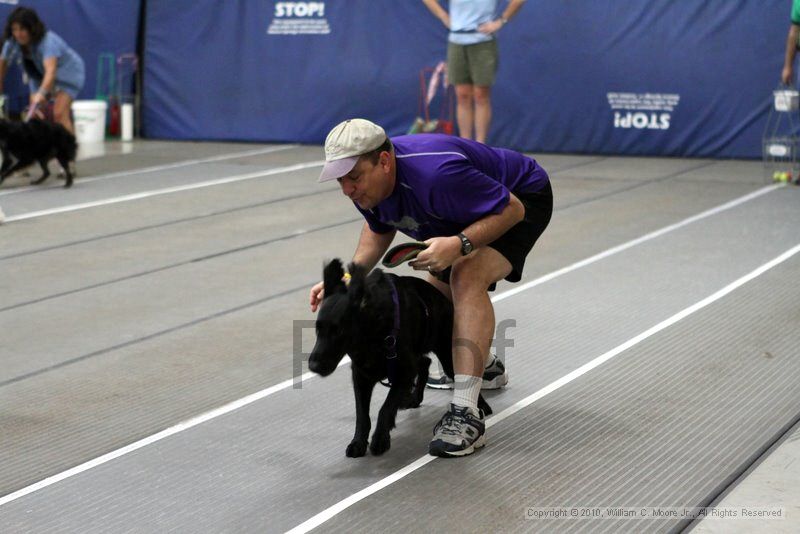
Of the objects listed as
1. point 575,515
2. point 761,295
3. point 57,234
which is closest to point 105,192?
point 57,234

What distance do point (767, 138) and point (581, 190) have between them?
2.16 meters

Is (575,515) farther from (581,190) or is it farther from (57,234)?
(581,190)

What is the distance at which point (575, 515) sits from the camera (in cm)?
281

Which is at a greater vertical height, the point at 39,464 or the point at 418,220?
the point at 418,220

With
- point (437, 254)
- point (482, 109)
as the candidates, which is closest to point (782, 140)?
point (482, 109)

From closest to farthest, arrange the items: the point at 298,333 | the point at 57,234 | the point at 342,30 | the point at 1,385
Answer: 1. the point at 1,385
2. the point at 298,333
3. the point at 57,234
4. the point at 342,30

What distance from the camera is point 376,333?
3.09 meters

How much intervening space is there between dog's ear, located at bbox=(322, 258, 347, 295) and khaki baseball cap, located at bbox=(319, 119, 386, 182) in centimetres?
25

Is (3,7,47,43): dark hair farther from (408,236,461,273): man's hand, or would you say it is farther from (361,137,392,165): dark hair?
(408,236,461,273): man's hand

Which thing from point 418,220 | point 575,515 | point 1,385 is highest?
point 418,220

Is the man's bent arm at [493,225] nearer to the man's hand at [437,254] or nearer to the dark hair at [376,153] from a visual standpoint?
the man's hand at [437,254]

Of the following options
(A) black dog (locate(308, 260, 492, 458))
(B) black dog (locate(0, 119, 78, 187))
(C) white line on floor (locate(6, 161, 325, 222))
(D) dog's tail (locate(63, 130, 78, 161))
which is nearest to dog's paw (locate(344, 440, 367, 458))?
(A) black dog (locate(308, 260, 492, 458))

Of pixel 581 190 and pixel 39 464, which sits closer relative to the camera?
pixel 39 464

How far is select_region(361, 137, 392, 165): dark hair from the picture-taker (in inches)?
124
